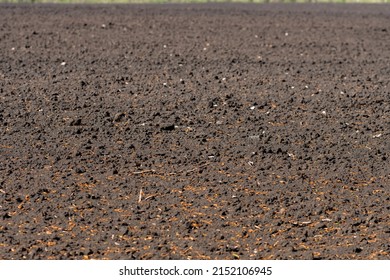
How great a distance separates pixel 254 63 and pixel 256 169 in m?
3.59

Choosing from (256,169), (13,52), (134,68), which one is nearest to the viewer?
(256,169)

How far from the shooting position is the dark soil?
5.25m

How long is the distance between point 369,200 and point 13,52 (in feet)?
18.5

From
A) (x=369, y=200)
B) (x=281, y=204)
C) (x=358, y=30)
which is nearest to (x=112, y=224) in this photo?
(x=281, y=204)

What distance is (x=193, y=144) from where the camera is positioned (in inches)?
271

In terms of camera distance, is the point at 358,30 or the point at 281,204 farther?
the point at 358,30

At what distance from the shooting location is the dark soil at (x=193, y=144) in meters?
5.25

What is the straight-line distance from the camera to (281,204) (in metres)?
5.73

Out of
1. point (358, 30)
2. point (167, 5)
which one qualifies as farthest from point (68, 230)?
point (167, 5)

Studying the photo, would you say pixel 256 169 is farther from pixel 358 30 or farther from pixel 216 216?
pixel 358 30

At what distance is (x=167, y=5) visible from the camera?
48.9 feet

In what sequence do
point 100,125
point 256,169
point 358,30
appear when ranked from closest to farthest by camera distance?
point 256,169 < point 100,125 < point 358,30

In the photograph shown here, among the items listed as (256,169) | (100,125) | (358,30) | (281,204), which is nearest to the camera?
(281,204)

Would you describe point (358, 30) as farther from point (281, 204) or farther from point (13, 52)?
point (281, 204)
